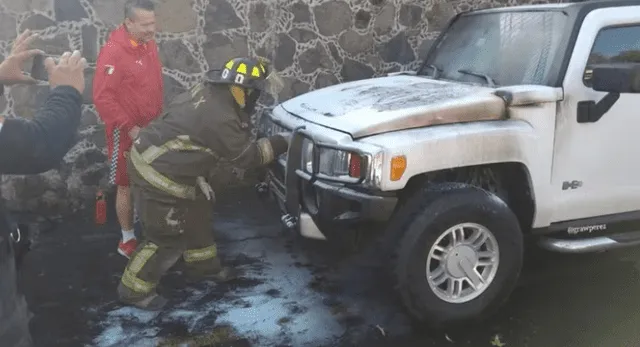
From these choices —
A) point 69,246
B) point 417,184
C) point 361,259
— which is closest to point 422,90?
point 417,184

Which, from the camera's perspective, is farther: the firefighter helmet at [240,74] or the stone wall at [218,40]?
the stone wall at [218,40]

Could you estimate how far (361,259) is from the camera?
491cm

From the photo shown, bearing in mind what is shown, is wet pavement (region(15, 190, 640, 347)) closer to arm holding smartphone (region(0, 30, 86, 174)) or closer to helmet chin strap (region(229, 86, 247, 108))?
helmet chin strap (region(229, 86, 247, 108))

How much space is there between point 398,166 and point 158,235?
1.61 metres

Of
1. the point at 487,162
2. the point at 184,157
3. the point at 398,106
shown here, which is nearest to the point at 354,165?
the point at 398,106

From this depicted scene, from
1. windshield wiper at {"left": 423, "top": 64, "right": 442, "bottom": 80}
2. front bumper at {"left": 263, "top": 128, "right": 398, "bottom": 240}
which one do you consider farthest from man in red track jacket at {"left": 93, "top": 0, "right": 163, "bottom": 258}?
windshield wiper at {"left": 423, "top": 64, "right": 442, "bottom": 80}

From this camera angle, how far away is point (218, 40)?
659 centimetres

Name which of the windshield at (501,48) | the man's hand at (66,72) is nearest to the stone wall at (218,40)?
the windshield at (501,48)

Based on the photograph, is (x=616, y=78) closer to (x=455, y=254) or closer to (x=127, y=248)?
(x=455, y=254)

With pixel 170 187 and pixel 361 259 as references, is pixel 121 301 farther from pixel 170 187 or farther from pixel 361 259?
pixel 361 259

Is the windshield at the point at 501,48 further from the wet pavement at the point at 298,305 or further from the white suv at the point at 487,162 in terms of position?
the wet pavement at the point at 298,305

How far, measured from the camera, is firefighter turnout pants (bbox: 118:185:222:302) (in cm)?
396

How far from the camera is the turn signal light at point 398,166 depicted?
3.46 m

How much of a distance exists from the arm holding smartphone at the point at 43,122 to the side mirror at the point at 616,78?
299cm
